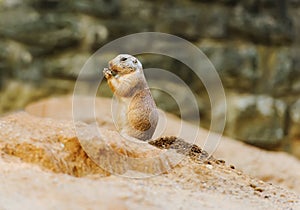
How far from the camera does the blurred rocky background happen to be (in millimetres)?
3131

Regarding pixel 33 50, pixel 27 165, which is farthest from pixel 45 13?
pixel 27 165

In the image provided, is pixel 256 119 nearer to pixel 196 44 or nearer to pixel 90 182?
pixel 196 44

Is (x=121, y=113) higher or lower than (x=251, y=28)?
lower

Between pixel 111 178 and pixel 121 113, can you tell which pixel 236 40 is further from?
pixel 111 178

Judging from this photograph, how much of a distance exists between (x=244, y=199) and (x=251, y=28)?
2.25 meters

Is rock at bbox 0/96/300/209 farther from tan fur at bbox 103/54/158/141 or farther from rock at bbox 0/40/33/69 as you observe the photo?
rock at bbox 0/40/33/69

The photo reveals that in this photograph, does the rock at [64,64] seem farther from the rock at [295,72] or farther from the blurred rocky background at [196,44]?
the rock at [295,72]

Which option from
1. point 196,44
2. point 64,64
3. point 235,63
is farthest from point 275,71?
point 64,64

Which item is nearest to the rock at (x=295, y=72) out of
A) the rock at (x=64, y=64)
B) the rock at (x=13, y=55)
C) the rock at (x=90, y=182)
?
the rock at (x=64, y=64)

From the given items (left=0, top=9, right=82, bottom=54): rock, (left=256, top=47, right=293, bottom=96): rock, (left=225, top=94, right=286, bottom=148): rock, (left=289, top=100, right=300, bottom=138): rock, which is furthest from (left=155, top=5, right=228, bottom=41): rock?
(left=289, top=100, right=300, bottom=138): rock

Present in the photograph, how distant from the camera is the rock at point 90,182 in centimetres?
109

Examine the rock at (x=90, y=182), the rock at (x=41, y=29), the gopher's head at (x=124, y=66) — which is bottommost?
the rock at (x=90, y=182)

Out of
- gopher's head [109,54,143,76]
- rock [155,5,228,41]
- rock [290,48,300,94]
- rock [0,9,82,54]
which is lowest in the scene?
gopher's head [109,54,143,76]

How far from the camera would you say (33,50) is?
10.3ft
